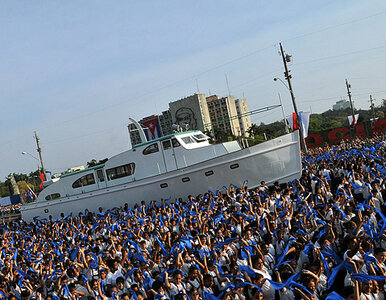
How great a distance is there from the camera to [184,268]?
714cm

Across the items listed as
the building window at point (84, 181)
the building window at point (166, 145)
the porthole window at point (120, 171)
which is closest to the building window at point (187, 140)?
the building window at point (166, 145)

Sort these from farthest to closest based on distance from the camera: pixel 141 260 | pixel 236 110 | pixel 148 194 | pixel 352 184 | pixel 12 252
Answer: pixel 236 110, pixel 148 194, pixel 12 252, pixel 352 184, pixel 141 260

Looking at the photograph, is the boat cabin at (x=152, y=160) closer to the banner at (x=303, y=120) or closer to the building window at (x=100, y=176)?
the building window at (x=100, y=176)

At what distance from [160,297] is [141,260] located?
2.16 metres

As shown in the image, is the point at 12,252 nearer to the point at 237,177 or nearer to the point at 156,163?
the point at 156,163

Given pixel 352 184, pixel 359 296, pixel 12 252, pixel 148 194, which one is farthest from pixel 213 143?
pixel 359 296

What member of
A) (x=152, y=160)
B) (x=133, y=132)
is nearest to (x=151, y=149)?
(x=152, y=160)

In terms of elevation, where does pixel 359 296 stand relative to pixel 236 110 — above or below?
below

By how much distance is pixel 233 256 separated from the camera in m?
7.05

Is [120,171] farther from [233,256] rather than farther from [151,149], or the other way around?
[233,256]

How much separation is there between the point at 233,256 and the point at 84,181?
14072 mm

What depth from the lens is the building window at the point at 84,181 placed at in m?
19.4

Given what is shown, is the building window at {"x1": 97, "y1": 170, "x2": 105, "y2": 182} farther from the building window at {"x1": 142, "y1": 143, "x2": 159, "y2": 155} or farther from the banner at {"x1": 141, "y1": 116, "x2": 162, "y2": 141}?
the banner at {"x1": 141, "y1": 116, "x2": 162, "y2": 141}

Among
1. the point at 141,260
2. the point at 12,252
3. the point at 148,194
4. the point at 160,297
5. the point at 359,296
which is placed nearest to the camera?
the point at 359,296
